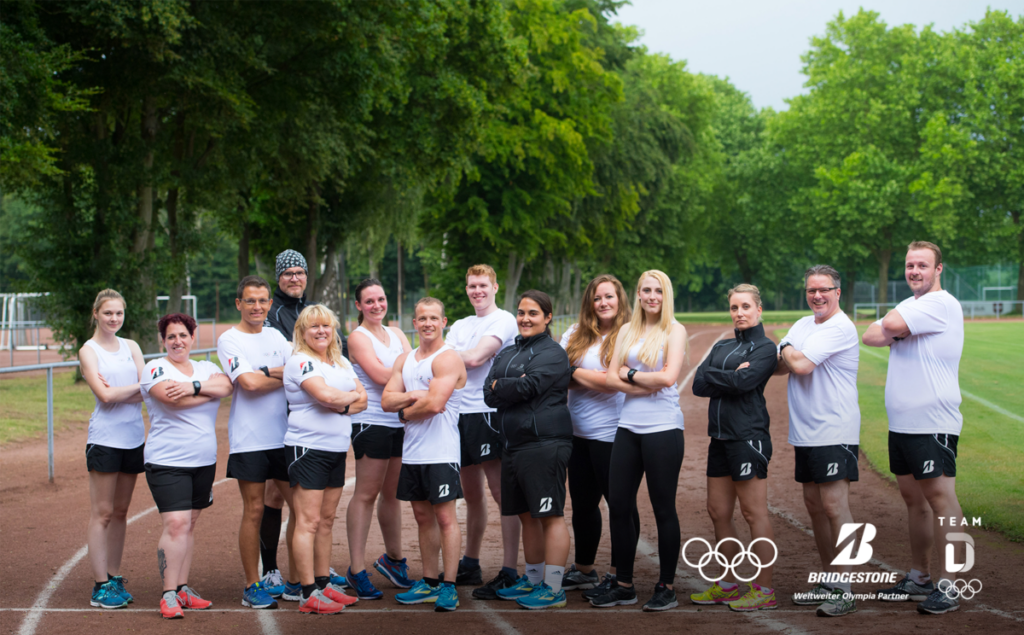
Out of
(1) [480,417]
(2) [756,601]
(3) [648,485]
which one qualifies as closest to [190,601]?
(1) [480,417]

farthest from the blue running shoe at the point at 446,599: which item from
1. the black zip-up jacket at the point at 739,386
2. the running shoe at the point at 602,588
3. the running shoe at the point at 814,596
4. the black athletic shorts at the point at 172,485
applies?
the running shoe at the point at 814,596

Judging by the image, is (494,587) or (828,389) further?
(494,587)

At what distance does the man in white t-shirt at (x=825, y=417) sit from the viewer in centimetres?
572

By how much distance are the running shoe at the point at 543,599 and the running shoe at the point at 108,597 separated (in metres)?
2.63

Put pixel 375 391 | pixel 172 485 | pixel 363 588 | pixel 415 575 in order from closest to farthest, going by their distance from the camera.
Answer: pixel 172 485, pixel 363 588, pixel 375 391, pixel 415 575

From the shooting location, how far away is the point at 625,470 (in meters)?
5.79

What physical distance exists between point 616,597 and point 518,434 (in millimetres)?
1251

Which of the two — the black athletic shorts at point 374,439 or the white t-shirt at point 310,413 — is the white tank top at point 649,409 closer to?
the black athletic shorts at point 374,439

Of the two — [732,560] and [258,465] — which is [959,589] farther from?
[258,465]

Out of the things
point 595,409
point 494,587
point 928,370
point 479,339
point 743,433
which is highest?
point 479,339

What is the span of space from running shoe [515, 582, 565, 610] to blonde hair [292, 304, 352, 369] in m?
1.90

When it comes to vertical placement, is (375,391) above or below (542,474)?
above

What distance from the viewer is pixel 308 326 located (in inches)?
228

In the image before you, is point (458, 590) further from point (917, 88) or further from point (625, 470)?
point (917, 88)
